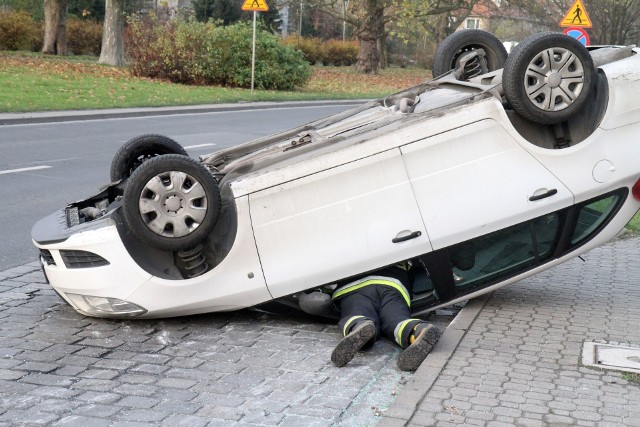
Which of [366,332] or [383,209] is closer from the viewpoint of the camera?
[366,332]

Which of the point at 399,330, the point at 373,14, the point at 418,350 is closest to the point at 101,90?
the point at 399,330

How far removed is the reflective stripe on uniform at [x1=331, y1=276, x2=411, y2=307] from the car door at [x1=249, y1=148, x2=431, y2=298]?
0.09 m

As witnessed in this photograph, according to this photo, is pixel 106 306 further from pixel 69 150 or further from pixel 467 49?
pixel 69 150

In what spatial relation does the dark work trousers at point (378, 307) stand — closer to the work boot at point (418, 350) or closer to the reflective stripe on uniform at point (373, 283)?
the reflective stripe on uniform at point (373, 283)

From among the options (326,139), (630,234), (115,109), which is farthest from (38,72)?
(326,139)

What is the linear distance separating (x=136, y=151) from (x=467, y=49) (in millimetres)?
2929

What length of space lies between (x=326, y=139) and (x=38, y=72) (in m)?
29.1

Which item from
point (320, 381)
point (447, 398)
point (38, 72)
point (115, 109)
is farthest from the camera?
point (38, 72)

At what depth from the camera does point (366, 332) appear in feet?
19.2

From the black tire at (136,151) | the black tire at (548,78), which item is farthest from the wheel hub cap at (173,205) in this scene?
the black tire at (548,78)

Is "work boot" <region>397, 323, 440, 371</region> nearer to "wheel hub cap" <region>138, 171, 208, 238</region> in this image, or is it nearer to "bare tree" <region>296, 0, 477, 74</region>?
"wheel hub cap" <region>138, 171, 208, 238</region>

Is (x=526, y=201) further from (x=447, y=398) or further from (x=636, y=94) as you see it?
(x=447, y=398)

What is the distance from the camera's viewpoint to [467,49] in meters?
8.38

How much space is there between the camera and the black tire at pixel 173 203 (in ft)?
20.9
